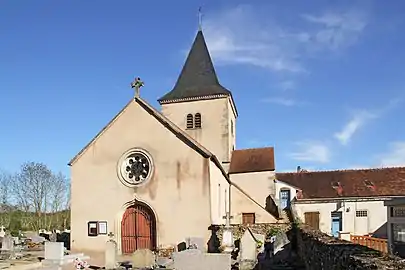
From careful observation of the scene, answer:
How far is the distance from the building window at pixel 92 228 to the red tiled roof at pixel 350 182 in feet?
58.9

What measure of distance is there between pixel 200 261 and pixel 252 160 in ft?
68.8

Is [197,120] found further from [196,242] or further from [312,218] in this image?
[196,242]

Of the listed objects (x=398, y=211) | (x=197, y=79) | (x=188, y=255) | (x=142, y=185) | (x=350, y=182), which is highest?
(x=197, y=79)

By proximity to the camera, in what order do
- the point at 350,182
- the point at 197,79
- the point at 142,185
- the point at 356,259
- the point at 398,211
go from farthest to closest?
the point at 350,182 → the point at 197,79 → the point at 142,185 → the point at 398,211 → the point at 356,259

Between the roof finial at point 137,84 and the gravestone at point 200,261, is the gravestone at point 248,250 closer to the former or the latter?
the gravestone at point 200,261

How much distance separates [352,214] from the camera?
109 ft

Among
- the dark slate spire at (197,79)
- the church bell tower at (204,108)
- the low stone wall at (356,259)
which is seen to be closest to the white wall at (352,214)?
the church bell tower at (204,108)

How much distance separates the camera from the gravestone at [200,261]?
13.2 metres

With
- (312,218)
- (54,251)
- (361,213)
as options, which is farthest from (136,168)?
(361,213)

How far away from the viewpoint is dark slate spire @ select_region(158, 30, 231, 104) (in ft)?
112

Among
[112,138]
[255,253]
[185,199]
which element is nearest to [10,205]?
[112,138]

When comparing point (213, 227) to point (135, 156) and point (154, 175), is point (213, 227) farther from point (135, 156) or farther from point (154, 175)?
point (135, 156)

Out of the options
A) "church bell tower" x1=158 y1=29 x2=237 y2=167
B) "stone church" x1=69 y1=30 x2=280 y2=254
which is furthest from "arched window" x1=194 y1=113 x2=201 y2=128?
"stone church" x1=69 y1=30 x2=280 y2=254

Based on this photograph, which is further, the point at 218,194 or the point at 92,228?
the point at 218,194
